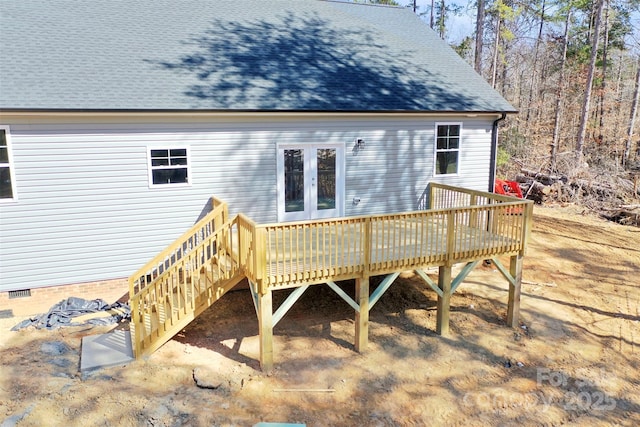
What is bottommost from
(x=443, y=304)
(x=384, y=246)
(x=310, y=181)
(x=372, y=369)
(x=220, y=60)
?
(x=372, y=369)

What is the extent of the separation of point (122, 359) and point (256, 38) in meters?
7.82

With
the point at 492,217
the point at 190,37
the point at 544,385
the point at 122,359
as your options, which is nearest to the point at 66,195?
the point at 122,359

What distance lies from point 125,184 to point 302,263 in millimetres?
3733

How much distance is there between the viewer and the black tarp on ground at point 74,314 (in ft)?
25.1

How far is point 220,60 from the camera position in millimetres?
9945

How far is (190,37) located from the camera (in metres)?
10.4

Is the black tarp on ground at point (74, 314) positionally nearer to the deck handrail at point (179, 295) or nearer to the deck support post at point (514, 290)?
the deck handrail at point (179, 295)

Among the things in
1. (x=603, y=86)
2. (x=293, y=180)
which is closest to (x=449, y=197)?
(x=293, y=180)

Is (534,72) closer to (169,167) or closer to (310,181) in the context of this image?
(310,181)

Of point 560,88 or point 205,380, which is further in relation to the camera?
point 560,88

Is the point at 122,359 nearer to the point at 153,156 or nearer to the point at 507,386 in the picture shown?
the point at 153,156

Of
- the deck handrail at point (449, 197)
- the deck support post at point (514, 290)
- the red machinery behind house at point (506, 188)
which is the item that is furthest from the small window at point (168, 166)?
the red machinery behind house at point (506, 188)

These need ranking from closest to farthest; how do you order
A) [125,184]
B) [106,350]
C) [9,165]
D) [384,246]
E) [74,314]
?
[106,350]
[9,165]
[74,314]
[384,246]
[125,184]

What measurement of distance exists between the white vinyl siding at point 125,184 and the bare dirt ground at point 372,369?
1.32m
